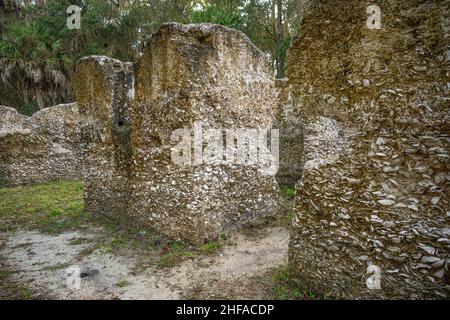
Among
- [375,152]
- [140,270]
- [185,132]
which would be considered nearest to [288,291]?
[375,152]

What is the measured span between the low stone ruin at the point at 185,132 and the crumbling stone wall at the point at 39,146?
4.86m

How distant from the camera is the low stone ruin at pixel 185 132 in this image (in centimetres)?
486

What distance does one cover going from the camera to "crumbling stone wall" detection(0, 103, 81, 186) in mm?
9844

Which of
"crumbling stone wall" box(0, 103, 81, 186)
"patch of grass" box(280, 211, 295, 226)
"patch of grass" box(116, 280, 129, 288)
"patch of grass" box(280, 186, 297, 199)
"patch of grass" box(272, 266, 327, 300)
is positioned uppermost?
"crumbling stone wall" box(0, 103, 81, 186)

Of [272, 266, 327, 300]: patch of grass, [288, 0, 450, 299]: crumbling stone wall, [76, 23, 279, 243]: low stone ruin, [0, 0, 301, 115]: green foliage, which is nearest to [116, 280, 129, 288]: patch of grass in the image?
[76, 23, 279, 243]: low stone ruin

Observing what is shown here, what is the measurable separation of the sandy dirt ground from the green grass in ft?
3.04

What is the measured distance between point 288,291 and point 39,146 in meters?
9.70

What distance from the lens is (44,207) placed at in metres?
7.55

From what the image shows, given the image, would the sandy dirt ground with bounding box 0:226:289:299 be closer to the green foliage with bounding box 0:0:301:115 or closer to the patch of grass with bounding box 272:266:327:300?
the patch of grass with bounding box 272:266:327:300

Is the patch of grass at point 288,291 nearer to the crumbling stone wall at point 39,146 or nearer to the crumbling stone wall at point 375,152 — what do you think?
the crumbling stone wall at point 375,152

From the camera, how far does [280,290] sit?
3.50 meters

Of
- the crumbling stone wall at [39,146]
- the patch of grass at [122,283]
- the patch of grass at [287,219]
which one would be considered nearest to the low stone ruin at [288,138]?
the patch of grass at [287,219]

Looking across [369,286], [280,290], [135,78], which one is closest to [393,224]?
[369,286]
